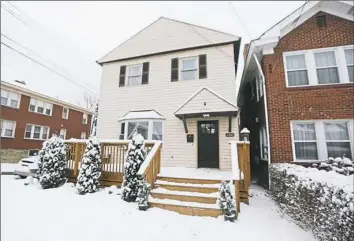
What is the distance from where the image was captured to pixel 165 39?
37.0ft

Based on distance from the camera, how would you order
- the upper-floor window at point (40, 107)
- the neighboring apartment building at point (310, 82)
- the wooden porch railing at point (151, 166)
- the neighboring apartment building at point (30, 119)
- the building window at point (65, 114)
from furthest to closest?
the building window at point (65, 114)
the upper-floor window at point (40, 107)
the neighboring apartment building at point (30, 119)
the neighboring apartment building at point (310, 82)
the wooden porch railing at point (151, 166)

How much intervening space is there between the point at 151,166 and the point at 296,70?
678cm

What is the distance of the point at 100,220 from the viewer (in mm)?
4773

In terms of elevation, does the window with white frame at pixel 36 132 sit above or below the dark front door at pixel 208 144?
above

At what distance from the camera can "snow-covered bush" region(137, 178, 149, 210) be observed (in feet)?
18.1

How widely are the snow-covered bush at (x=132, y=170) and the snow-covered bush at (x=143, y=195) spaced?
472 mm

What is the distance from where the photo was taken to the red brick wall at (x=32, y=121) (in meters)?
17.5

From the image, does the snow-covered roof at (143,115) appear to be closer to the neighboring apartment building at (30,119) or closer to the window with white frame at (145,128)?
the window with white frame at (145,128)

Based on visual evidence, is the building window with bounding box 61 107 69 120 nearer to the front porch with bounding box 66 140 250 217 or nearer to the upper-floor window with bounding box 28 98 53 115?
the upper-floor window with bounding box 28 98 53 115

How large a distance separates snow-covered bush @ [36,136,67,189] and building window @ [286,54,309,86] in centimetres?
917

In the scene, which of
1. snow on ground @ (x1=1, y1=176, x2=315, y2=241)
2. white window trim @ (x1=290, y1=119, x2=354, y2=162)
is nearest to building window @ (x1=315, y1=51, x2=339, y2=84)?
white window trim @ (x1=290, y1=119, x2=354, y2=162)

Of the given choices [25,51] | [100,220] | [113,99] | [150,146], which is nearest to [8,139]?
[25,51]

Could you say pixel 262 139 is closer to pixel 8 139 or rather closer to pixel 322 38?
pixel 322 38

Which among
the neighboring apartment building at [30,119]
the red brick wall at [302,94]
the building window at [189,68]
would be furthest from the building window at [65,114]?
the red brick wall at [302,94]
